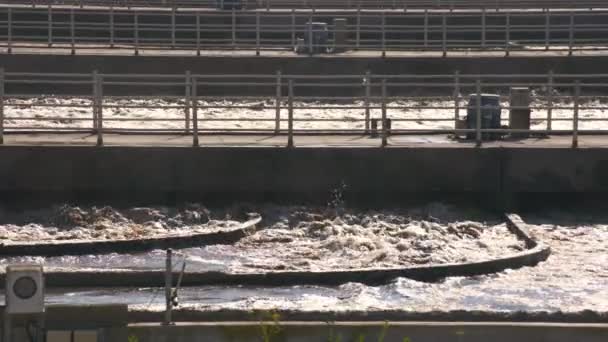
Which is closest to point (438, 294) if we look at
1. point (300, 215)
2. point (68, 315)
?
point (300, 215)

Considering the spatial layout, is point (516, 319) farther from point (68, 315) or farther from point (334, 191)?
point (334, 191)

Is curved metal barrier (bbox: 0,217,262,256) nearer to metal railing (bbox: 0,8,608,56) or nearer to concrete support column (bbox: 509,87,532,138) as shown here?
concrete support column (bbox: 509,87,532,138)

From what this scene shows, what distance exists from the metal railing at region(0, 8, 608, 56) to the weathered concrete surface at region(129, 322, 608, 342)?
25069mm

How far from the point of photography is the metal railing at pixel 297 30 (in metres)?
41.7

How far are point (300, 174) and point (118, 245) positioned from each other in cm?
366

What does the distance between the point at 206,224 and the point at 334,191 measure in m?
1.92

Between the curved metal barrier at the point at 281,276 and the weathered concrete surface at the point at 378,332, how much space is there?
4997mm

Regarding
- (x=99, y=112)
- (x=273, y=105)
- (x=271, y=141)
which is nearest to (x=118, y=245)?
Answer: (x=99, y=112)

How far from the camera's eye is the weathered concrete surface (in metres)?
15.0

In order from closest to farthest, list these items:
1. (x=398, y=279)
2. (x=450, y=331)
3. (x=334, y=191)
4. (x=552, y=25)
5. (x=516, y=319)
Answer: (x=450, y=331) < (x=516, y=319) < (x=398, y=279) < (x=334, y=191) < (x=552, y=25)

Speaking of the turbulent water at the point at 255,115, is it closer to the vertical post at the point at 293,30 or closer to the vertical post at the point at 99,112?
the vertical post at the point at 293,30

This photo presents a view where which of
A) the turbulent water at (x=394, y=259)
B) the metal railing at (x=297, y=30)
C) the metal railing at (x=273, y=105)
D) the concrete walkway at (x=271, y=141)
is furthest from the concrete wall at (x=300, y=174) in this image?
the metal railing at (x=297, y=30)

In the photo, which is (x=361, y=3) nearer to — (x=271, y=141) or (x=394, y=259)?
(x=271, y=141)

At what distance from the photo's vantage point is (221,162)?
25359mm
